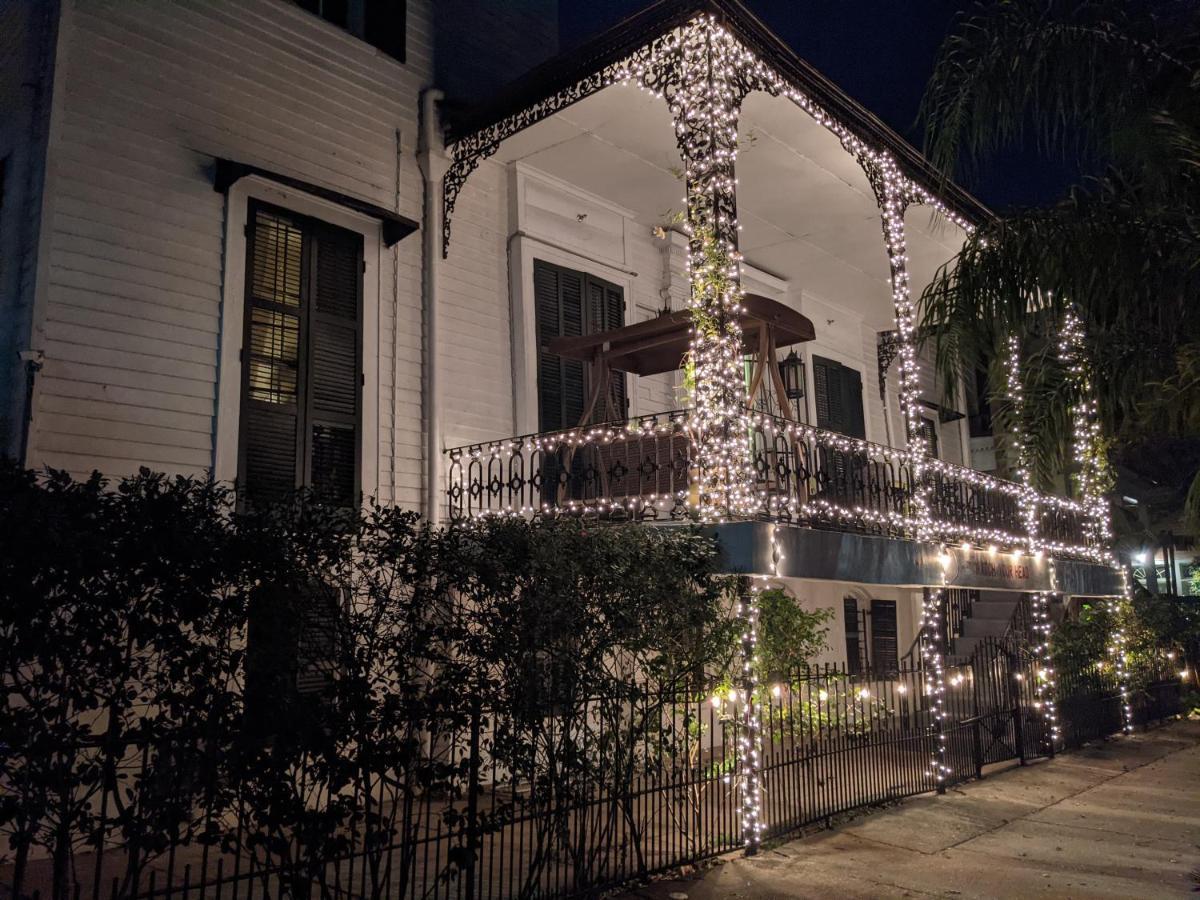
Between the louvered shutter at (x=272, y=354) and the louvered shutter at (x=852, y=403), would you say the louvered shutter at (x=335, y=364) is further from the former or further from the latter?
the louvered shutter at (x=852, y=403)

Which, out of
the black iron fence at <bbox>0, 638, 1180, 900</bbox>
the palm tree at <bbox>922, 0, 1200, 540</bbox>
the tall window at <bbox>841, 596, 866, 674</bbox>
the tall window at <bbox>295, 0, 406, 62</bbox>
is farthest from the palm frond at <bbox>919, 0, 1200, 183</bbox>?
the tall window at <bbox>841, 596, 866, 674</bbox>

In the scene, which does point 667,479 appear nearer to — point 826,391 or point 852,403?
point 826,391

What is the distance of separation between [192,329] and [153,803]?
214 inches

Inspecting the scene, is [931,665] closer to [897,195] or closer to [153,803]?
[897,195]

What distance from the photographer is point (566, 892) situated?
6.14 m

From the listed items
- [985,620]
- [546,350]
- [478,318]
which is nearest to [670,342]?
[546,350]

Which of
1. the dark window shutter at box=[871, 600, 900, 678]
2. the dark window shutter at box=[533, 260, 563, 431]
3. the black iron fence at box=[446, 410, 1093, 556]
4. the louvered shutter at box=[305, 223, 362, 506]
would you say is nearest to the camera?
the black iron fence at box=[446, 410, 1093, 556]

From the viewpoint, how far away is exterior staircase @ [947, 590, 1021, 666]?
50.1 feet

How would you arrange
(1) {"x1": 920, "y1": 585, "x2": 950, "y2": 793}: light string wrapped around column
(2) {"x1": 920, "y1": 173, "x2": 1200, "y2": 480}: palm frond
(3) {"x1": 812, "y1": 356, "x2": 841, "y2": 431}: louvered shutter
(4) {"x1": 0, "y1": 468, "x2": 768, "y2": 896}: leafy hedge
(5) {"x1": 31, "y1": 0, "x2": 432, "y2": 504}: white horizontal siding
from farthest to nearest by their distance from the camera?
1. (3) {"x1": 812, "y1": 356, "x2": 841, "y2": 431}: louvered shutter
2. (1) {"x1": 920, "y1": 585, "x2": 950, "y2": 793}: light string wrapped around column
3. (5) {"x1": 31, "y1": 0, "x2": 432, "y2": 504}: white horizontal siding
4. (2) {"x1": 920, "y1": 173, "x2": 1200, "y2": 480}: palm frond
5. (4) {"x1": 0, "y1": 468, "x2": 768, "y2": 896}: leafy hedge

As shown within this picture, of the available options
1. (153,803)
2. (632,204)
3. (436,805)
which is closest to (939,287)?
(153,803)

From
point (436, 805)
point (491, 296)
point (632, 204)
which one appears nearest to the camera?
point (436, 805)

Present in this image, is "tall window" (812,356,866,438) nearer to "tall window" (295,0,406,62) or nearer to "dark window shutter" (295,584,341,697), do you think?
"tall window" (295,0,406,62)

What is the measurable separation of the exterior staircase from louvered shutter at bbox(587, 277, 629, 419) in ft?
22.9

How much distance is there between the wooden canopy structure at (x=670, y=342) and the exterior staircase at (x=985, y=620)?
7.20m
